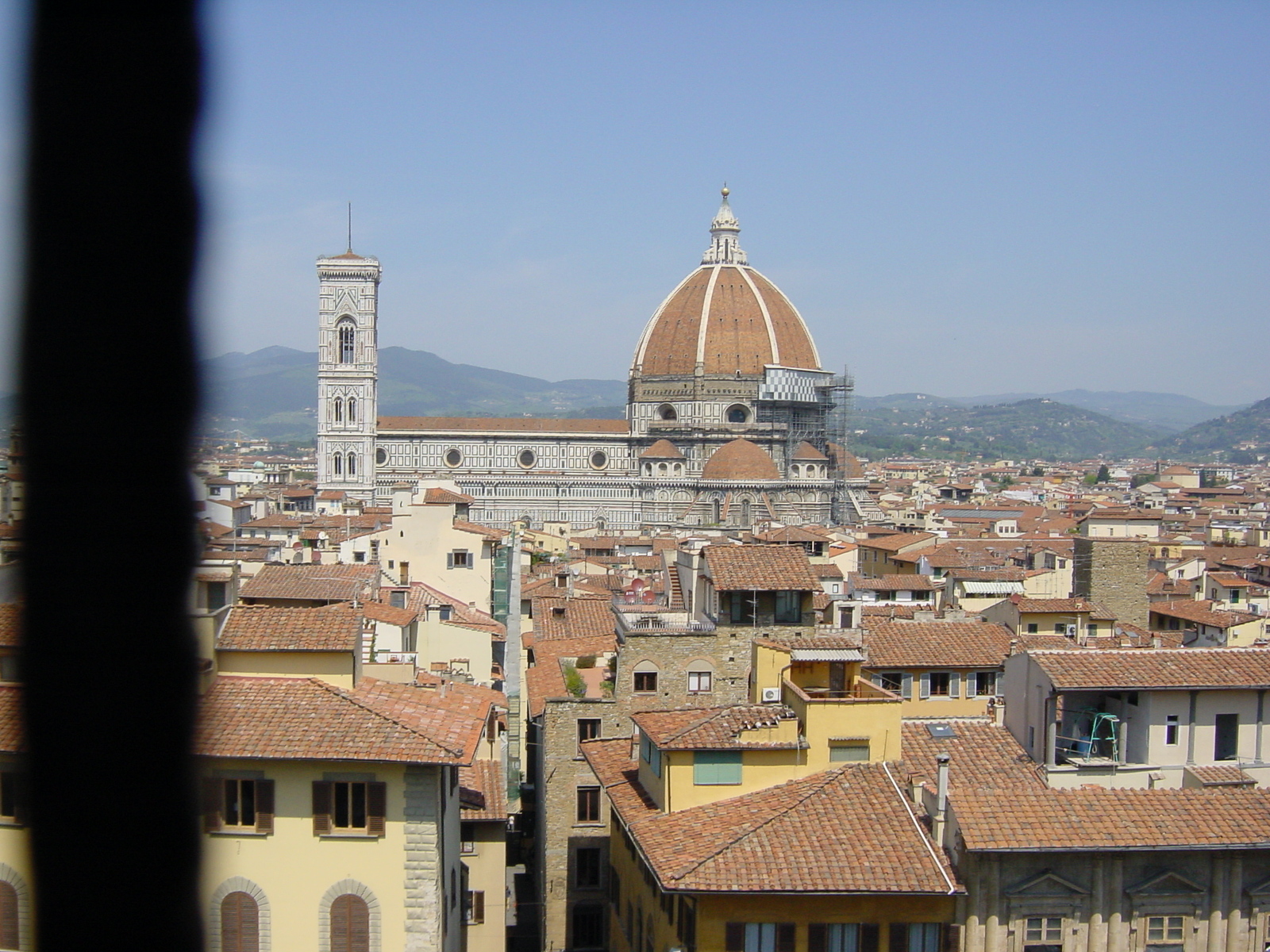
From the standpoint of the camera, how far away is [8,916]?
825 cm

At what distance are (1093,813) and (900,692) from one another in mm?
5780

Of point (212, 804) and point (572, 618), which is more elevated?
point (212, 804)

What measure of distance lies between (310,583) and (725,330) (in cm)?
7810

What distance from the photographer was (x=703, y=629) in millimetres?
14703

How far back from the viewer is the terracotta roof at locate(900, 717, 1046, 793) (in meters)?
10.8

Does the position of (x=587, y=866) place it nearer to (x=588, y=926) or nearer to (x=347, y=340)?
(x=588, y=926)

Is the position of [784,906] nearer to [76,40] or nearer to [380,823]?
[380,823]

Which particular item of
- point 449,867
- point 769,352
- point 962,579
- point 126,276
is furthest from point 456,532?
point 769,352

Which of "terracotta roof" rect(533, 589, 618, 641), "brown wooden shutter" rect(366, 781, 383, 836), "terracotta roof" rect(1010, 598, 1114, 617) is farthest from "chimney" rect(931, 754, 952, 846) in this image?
"terracotta roof" rect(533, 589, 618, 641)

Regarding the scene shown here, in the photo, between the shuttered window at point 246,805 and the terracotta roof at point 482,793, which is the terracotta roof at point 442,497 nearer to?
the terracotta roof at point 482,793

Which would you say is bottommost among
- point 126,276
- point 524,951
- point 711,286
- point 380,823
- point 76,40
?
point 524,951

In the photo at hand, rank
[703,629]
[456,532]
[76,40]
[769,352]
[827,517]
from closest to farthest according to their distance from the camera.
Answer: [76,40] → [703,629] → [456,532] → [827,517] → [769,352]

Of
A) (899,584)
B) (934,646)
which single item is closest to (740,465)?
(899,584)

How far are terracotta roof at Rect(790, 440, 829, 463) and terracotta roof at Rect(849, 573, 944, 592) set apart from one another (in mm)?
54230
